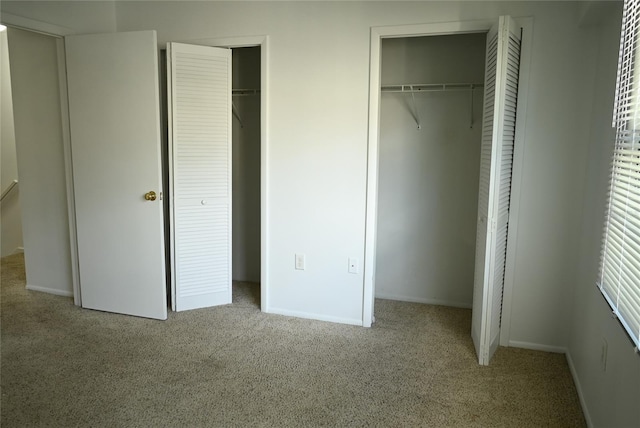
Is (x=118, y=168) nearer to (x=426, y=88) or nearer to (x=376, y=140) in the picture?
(x=376, y=140)

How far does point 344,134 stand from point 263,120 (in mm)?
605

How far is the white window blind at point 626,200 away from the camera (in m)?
1.68

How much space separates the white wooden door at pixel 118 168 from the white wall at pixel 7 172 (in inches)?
91.6

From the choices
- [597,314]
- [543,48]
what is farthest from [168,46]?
[597,314]

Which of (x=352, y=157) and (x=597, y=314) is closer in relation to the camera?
(x=597, y=314)

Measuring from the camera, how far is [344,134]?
3.13 meters

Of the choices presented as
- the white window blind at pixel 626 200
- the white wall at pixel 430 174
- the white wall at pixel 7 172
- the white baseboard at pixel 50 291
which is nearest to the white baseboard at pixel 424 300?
the white wall at pixel 430 174

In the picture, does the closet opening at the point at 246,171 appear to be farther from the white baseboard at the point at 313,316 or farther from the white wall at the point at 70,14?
the white wall at the point at 70,14

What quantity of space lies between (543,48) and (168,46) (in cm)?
245

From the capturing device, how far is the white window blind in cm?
168

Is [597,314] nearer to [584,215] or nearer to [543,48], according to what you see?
[584,215]

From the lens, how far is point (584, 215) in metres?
2.64

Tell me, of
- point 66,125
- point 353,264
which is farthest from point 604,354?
point 66,125

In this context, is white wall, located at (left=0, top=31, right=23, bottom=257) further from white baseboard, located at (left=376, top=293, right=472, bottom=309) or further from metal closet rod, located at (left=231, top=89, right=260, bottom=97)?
white baseboard, located at (left=376, top=293, right=472, bottom=309)
